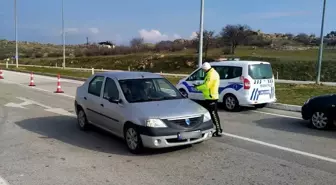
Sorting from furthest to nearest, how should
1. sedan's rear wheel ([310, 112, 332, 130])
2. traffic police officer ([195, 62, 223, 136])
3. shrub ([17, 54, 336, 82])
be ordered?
shrub ([17, 54, 336, 82]) → sedan's rear wheel ([310, 112, 332, 130]) → traffic police officer ([195, 62, 223, 136])

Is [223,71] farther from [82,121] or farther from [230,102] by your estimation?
[82,121]

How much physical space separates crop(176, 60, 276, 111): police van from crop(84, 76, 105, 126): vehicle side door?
5.00 m

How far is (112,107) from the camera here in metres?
7.37

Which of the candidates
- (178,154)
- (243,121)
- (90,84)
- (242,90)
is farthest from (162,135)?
(242,90)

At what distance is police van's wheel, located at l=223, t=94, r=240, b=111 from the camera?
39.0 ft

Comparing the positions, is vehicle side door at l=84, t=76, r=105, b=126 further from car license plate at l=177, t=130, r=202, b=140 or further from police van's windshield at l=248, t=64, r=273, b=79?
police van's windshield at l=248, t=64, r=273, b=79

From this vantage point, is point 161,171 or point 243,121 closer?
point 161,171

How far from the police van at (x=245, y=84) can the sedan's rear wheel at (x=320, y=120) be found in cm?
268

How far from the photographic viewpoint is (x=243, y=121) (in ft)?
33.2

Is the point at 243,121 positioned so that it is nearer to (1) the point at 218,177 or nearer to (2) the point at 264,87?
(2) the point at 264,87

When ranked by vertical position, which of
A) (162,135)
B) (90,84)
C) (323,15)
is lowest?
(162,135)

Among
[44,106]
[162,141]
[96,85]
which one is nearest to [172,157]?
[162,141]

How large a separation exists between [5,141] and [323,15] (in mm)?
16224

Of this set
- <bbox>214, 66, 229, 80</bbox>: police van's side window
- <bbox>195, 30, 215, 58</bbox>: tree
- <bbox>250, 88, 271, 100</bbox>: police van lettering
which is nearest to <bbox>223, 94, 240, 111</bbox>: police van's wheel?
<bbox>250, 88, 271, 100</bbox>: police van lettering
